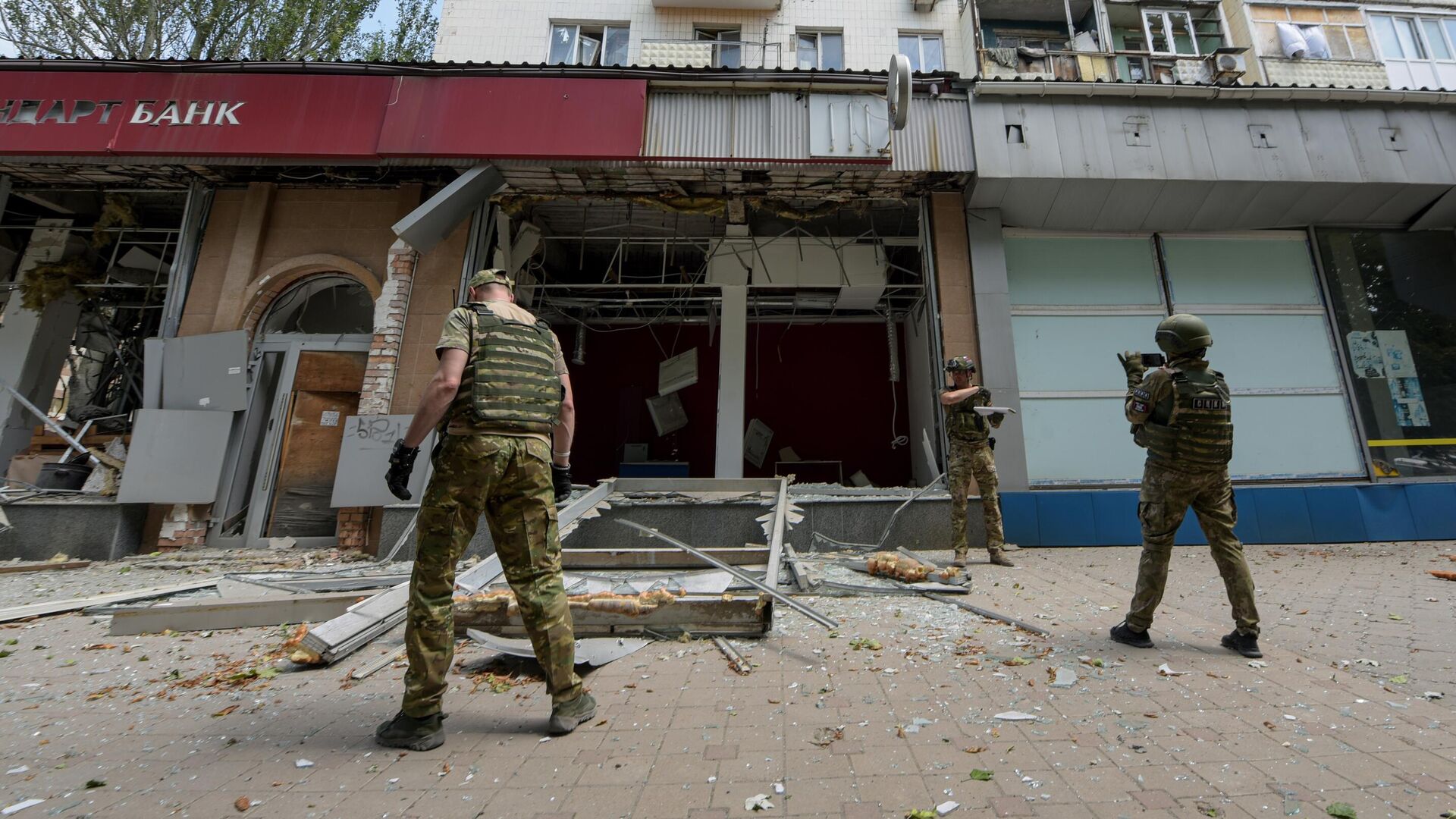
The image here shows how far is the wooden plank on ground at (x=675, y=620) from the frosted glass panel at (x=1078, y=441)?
198 inches

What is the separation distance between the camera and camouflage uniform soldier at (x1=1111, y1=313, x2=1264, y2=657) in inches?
114

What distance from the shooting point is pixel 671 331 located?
12.0 meters

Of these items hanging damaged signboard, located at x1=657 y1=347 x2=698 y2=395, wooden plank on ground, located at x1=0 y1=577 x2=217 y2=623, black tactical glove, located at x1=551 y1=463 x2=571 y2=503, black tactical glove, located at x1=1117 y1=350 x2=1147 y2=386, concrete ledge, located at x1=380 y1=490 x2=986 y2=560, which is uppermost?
hanging damaged signboard, located at x1=657 y1=347 x2=698 y2=395

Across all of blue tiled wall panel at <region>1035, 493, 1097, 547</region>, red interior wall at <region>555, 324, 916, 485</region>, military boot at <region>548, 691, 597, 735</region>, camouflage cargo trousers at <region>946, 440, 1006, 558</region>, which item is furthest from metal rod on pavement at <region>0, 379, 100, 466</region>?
blue tiled wall panel at <region>1035, 493, 1097, 547</region>

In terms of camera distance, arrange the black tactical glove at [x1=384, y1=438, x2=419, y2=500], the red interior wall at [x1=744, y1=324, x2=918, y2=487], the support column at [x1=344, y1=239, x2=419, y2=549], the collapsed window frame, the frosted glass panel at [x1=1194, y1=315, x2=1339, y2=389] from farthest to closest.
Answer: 1. the red interior wall at [x1=744, y1=324, x2=918, y2=487]
2. the collapsed window frame
3. the frosted glass panel at [x1=1194, y1=315, x2=1339, y2=389]
4. the support column at [x1=344, y1=239, x2=419, y2=549]
5. the black tactical glove at [x1=384, y1=438, x2=419, y2=500]

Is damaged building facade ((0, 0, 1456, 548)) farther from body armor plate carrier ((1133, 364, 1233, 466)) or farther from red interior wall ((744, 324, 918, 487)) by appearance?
body armor plate carrier ((1133, 364, 1233, 466))

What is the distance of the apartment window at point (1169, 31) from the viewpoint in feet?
31.1

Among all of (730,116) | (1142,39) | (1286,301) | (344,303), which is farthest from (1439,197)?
(344,303)

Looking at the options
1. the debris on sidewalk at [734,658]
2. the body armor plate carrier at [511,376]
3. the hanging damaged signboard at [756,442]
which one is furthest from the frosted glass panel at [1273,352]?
the body armor plate carrier at [511,376]

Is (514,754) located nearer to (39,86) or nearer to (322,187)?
(322,187)

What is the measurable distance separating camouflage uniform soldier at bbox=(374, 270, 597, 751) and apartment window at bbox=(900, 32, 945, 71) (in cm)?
1059

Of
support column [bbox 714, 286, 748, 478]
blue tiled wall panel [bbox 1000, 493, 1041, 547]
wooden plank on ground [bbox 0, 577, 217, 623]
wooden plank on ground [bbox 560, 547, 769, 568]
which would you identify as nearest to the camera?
wooden plank on ground [bbox 0, 577, 217, 623]

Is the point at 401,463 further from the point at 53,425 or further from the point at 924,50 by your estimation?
the point at 924,50

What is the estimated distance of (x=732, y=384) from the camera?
8.23 m
